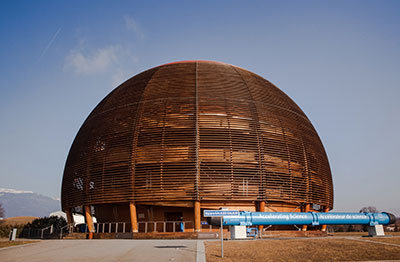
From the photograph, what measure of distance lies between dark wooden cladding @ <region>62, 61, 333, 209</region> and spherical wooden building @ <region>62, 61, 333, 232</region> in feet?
0.24

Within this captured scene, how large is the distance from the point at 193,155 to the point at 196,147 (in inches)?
25.4

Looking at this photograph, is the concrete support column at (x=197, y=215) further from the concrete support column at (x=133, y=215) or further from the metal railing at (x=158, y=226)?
the concrete support column at (x=133, y=215)

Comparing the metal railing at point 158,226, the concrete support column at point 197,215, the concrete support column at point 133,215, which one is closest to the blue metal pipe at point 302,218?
the concrete support column at point 197,215

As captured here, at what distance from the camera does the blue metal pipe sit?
70.4ft

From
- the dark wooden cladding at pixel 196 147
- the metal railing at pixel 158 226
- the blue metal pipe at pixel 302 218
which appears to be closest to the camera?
the blue metal pipe at pixel 302 218

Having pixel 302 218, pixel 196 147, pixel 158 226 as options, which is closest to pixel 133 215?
pixel 158 226

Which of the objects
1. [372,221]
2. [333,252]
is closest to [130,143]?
[333,252]

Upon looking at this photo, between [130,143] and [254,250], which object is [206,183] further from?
[254,250]

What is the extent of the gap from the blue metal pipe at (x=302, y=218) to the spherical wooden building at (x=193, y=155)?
1.96 m

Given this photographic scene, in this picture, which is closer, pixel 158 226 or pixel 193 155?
pixel 193 155

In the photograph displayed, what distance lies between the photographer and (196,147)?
971 inches

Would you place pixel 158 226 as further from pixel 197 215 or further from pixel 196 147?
pixel 196 147

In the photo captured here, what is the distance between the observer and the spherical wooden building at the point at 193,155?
2431 centimetres

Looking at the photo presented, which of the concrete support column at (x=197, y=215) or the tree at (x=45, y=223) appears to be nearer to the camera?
the concrete support column at (x=197, y=215)
